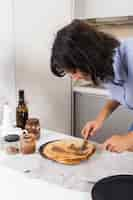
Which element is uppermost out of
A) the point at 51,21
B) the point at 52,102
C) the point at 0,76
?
the point at 51,21

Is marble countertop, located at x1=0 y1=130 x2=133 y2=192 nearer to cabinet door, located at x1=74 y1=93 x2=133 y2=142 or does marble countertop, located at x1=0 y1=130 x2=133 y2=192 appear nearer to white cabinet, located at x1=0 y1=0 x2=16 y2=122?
white cabinet, located at x1=0 y1=0 x2=16 y2=122

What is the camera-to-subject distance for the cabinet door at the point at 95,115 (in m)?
2.01

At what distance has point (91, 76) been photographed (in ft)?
3.22

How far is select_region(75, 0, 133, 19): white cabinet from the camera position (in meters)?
1.91

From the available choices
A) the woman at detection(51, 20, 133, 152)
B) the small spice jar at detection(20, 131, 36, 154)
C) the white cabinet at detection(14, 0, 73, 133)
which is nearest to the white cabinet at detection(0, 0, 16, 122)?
the white cabinet at detection(14, 0, 73, 133)

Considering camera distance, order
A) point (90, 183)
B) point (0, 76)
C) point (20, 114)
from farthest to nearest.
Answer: point (0, 76), point (20, 114), point (90, 183)

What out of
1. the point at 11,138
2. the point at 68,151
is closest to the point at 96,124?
the point at 68,151

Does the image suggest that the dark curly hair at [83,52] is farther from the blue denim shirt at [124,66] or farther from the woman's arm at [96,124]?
the woman's arm at [96,124]

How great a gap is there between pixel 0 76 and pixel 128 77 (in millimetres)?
756

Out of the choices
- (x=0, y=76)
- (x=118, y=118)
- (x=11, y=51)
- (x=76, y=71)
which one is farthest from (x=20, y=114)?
(x=118, y=118)

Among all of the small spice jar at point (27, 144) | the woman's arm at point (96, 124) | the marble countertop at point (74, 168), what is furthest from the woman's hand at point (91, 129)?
the small spice jar at point (27, 144)

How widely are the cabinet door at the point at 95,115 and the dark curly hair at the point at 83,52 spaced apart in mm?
1052

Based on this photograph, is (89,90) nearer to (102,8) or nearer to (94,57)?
(102,8)

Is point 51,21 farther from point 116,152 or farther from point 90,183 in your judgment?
point 90,183
